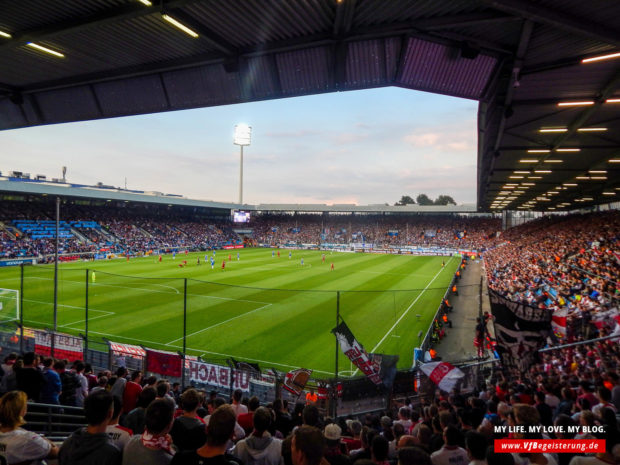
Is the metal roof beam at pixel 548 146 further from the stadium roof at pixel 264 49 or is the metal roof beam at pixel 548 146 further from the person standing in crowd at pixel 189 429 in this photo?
the person standing in crowd at pixel 189 429

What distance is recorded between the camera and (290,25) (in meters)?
3.71

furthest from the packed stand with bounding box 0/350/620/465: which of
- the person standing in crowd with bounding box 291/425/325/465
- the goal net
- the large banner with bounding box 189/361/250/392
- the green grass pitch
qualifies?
the goal net

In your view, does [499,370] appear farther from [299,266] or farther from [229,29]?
[299,266]

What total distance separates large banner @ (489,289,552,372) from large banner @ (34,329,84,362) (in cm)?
1425

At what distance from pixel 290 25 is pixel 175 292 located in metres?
26.3

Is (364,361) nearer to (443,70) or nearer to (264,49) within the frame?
(443,70)

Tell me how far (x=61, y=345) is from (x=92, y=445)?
42.1 ft

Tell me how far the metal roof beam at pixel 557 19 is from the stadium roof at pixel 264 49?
0.01m

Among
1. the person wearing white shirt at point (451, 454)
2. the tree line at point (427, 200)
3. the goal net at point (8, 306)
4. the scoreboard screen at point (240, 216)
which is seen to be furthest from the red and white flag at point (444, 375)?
the tree line at point (427, 200)

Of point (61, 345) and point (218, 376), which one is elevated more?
point (61, 345)

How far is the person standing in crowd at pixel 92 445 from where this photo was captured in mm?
2619

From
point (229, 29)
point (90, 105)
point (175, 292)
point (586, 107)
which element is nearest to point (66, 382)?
point (90, 105)

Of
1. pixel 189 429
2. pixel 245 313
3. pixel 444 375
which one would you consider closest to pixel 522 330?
pixel 444 375

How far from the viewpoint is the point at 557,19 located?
3.69m
